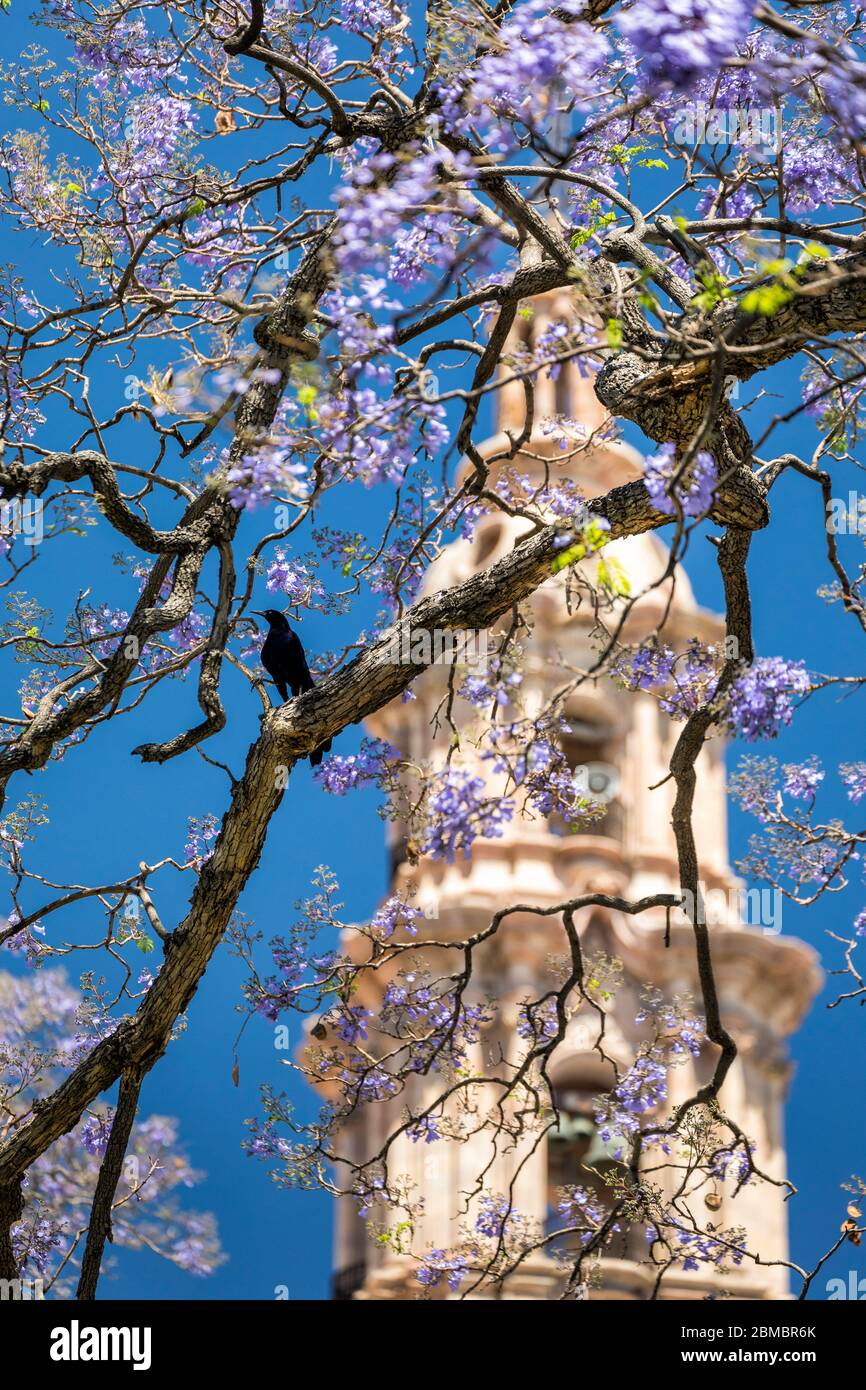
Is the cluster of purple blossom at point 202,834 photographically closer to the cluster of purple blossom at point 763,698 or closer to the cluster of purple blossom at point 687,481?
the cluster of purple blossom at point 763,698

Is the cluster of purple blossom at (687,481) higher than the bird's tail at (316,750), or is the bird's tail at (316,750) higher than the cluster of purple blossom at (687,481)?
the bird's tail at (316,750)

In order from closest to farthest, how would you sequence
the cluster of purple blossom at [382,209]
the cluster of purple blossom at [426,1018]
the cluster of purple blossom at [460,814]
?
the cluster of purple blossom at [382,209]
the cluster of purple blossom at [460,814]
the cluster of purple blossom at [426,1018]

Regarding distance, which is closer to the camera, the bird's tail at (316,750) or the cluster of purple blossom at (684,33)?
the cluster of purple blossom at (684,33)

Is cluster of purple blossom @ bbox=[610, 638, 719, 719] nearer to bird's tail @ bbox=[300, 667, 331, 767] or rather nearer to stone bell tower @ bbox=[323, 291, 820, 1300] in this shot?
bird's tail @ bbox=[300, 667, 331, 767]

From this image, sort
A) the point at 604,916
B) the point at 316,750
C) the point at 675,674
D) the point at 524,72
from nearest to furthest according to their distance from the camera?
the point at 524,72 → the point at 675,674 → the point at 316,750 → the point at 604,916

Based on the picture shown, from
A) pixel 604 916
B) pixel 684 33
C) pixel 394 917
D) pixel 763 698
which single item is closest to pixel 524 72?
pixel 684 33

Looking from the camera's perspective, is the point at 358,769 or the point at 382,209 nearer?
the point at 382,209

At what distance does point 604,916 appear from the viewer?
3108 cm

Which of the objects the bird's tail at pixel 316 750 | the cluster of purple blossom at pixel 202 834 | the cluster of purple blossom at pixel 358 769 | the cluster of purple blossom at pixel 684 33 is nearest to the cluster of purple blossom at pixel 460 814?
the bird's tail at pixel 316 750

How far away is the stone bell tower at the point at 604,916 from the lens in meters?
29.2

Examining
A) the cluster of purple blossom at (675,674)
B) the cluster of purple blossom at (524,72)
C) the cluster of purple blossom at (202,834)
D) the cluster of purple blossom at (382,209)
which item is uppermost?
the cluster of purple blossom at (524,72)

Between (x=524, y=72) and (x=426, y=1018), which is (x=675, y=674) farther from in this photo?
(x=524, y=72)
